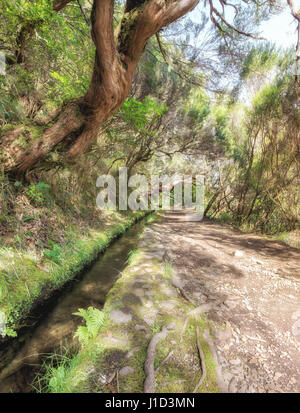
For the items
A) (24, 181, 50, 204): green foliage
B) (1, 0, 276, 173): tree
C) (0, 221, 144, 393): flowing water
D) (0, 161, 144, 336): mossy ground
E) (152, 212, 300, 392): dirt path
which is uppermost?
(1, 0, 276, 173): tree

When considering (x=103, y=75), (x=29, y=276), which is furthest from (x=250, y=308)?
(x=103, y=75)

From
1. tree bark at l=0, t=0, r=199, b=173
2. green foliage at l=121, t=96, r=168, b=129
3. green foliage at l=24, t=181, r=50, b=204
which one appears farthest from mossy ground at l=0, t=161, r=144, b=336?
green foliage at l=121, t=96, r=168, b=129

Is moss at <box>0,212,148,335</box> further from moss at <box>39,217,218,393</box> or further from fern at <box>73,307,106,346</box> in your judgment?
moss at <box>39,217,218,393</box>

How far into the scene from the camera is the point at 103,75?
259 centimetres

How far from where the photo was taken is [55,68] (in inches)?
152

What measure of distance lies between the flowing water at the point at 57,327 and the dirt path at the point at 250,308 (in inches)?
49.0

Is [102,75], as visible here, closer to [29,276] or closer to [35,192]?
[35,192]

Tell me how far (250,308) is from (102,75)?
350 cm

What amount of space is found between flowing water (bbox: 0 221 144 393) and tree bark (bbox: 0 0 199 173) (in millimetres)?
2194

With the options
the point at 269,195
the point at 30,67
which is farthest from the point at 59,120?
the point at 269,195

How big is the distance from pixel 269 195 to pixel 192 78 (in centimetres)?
462

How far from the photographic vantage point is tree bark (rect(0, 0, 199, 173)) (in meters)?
2.35
